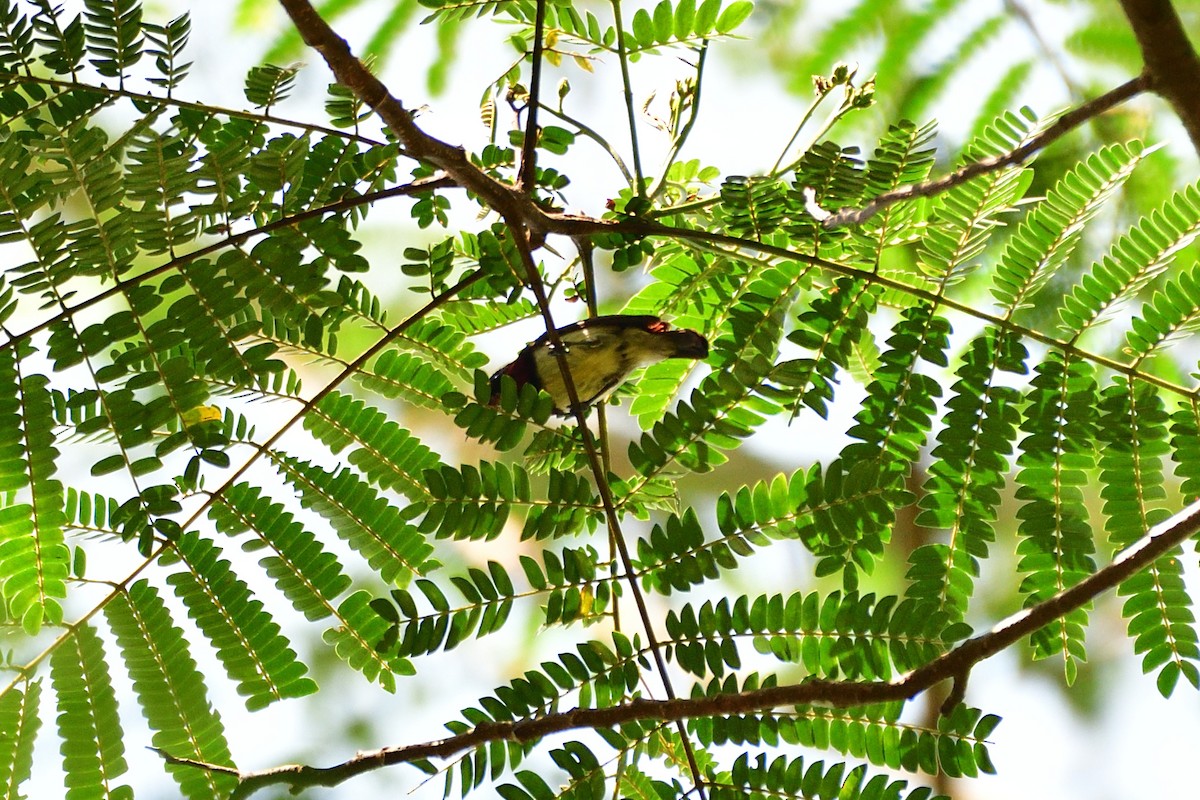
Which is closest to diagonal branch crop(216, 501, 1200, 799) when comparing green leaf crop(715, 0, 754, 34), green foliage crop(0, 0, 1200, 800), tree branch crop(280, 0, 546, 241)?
green foliage crop(0, 0, 1200, 800)

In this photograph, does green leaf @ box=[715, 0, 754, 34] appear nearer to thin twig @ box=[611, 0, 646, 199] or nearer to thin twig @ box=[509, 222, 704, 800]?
thin twig @ box=[611, 0, 646, 199]

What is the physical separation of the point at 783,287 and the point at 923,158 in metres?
0.28

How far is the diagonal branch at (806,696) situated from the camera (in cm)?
113

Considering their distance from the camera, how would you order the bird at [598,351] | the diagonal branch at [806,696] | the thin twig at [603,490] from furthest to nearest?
the bird at [598,351] < the thin twig at [603,490] < the diagonal branch at [806,696]

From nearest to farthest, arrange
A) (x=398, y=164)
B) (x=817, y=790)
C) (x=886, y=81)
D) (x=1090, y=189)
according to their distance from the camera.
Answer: (x=817, y=790)
(x=1090, y=189)
(x=398, y=164)
(x=886, y=81)

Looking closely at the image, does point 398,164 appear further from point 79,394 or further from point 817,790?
point 817,790

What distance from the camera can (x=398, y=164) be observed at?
5.55 feet

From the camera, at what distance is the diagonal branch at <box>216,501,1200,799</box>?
1133 mm

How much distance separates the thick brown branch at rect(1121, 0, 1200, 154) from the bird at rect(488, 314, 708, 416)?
80 cm

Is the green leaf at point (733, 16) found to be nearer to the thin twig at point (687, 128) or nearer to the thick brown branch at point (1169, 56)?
the thin twig at point (687, 128)

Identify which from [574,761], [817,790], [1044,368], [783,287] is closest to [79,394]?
[574,761]

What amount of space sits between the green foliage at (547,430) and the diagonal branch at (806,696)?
2.3 inches

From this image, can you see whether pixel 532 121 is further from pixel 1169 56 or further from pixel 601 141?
pixel 1169 56

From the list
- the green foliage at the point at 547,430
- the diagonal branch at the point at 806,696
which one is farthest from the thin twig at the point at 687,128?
the diagonal branch at the point at 806,696
